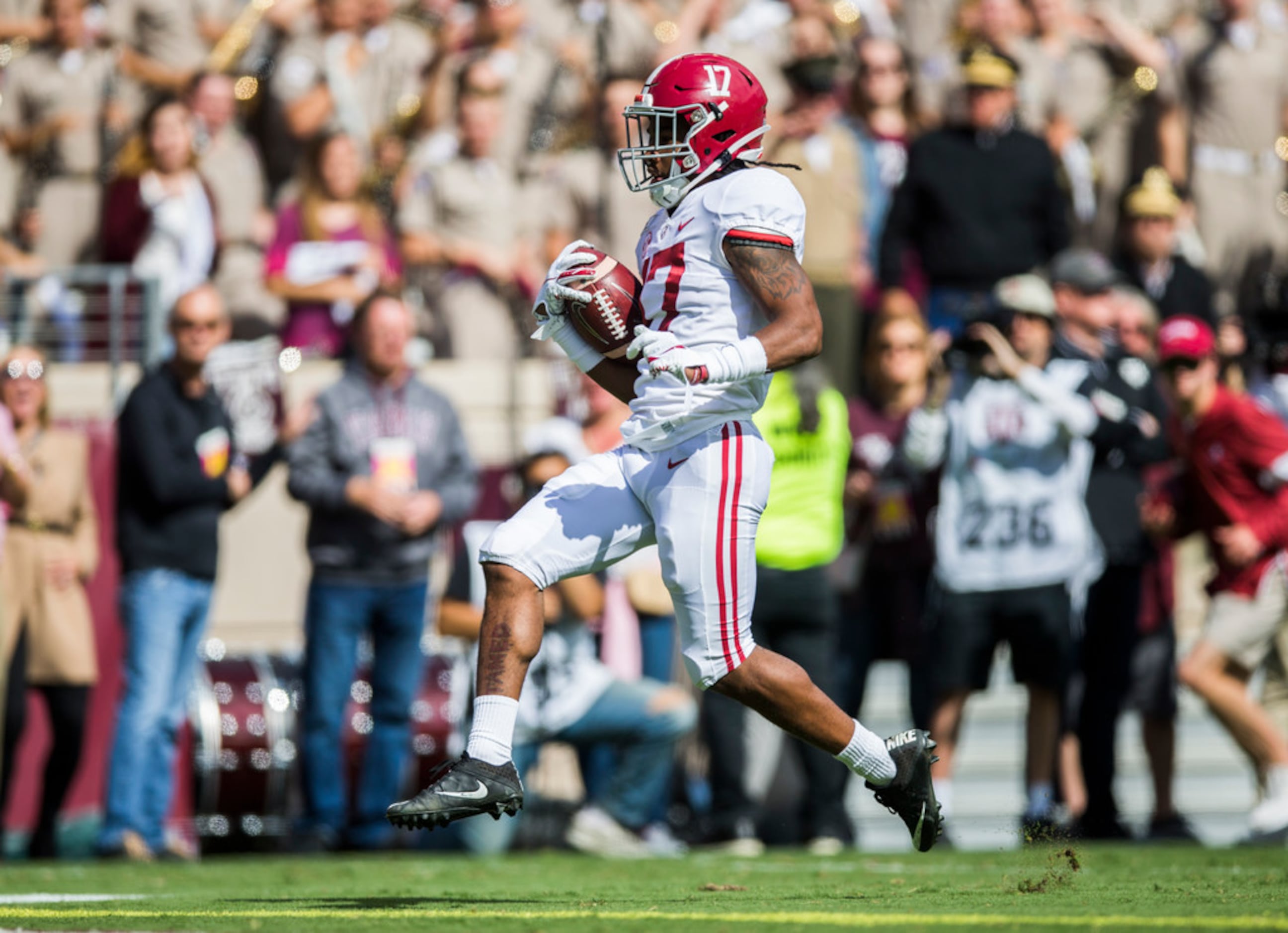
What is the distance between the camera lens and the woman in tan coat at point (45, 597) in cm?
870

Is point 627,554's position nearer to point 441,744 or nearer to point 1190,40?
point 441,744

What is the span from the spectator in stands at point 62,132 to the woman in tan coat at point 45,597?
2.91 m

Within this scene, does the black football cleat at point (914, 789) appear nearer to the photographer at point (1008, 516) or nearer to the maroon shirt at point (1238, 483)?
the photographer at point (1008, 516)

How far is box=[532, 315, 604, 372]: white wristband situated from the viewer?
225 inches

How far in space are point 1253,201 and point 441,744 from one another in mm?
6104

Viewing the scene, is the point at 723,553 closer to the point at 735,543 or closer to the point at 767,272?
the point at 735,543

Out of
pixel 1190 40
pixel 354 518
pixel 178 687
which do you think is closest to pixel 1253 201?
pixel 1190 40

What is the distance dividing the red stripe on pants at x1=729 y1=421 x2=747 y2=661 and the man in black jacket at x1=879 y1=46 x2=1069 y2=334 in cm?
505

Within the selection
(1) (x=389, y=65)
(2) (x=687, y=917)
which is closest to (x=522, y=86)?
(1) (x=389, y=65)

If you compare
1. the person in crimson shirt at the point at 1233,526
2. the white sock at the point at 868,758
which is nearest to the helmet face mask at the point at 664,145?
the white sock at the point at 868,758

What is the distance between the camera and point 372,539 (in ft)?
29.2

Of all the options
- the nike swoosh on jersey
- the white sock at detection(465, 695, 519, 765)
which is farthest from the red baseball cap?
the nike swoosh on jersey

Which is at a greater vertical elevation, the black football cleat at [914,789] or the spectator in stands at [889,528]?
the spectator in stands at [889,528]

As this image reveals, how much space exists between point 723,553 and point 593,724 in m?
3.19
